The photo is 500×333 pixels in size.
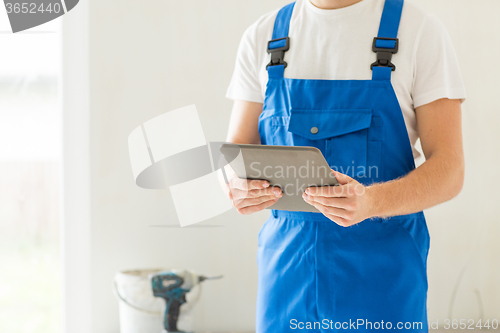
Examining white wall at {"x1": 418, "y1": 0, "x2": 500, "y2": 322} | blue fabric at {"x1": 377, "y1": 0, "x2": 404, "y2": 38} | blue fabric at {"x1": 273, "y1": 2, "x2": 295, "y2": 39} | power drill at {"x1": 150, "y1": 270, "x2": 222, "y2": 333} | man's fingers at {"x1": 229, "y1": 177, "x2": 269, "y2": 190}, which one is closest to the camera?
man's fingers at {"x1": 229, "y1": 177, "x2": 269, "y2": 190}

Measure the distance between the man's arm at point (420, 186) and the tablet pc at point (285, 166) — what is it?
31 millimetres

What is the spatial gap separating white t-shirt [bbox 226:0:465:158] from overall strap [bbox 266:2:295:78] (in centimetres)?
2

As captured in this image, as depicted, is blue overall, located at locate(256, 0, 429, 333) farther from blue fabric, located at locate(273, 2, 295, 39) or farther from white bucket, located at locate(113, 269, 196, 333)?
white bucket, located at locate(113, 269, 196, 333)

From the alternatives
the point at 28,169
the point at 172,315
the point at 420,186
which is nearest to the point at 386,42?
the point at 420,186

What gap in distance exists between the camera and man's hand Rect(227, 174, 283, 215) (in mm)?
832

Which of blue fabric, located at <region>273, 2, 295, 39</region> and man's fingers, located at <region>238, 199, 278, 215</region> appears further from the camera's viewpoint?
blue fabric, located at <region>273, 2, 295, 39</region>

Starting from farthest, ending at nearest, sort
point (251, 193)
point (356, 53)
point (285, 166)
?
point (356, 53)
point (251, 193)
point (285, 166)

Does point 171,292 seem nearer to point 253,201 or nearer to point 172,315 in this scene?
point 172,315

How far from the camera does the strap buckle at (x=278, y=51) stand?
101 centimetres

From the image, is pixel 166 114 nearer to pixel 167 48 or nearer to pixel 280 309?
pixel 167 48

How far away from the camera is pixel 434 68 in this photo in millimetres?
911

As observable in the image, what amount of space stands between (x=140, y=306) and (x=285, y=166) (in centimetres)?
113

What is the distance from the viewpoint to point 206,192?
5.84 ft

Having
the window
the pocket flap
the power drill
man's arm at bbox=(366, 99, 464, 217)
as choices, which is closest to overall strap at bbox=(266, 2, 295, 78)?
the pocket flap
